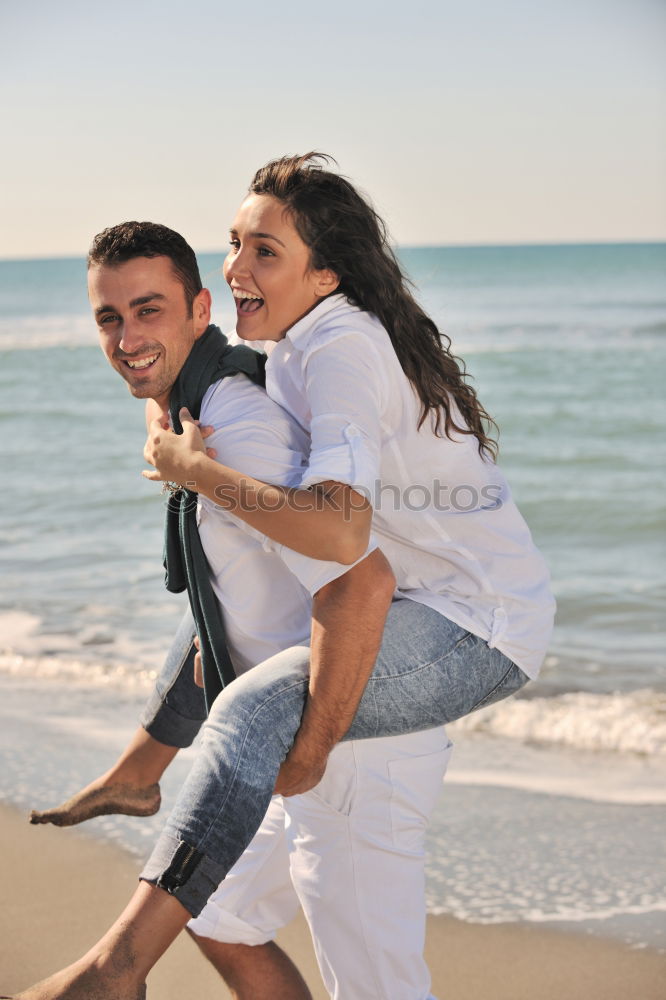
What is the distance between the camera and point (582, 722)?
4.75 meters

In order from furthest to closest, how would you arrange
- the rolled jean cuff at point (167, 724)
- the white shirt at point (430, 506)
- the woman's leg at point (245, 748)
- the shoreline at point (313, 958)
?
the rolled jean cuff at point (167, 724) → the shoreline at point (313, 958) → the white shirt at point (430, 506) → the woman's leg at point (245, 748)

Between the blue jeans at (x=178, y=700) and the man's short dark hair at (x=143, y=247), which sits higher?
the man's short dark hair at (x=143, y=247)

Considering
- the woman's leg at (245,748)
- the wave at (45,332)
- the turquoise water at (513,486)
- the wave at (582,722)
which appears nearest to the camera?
the woman's leg at (245,748)

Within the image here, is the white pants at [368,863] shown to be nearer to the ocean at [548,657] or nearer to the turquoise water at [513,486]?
the ocean at [548,657]

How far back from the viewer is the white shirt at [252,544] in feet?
7.23

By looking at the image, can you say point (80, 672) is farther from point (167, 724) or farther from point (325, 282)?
point (325, 282)

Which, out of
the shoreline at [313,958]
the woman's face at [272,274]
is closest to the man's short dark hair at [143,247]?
the woman's face at [272,274]

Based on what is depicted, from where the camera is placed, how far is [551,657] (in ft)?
18.6

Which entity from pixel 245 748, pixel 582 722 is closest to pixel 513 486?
pixel 582 722

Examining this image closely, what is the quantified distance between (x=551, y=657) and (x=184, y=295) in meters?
3.73

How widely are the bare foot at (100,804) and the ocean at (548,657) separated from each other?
67cm

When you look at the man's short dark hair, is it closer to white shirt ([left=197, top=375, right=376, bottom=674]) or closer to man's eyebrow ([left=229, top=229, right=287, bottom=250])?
man's eyebrow ([left=229, top=229, right=287, bottom=250])

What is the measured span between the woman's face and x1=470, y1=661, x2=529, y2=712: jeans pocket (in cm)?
94

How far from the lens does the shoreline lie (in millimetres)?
2822
